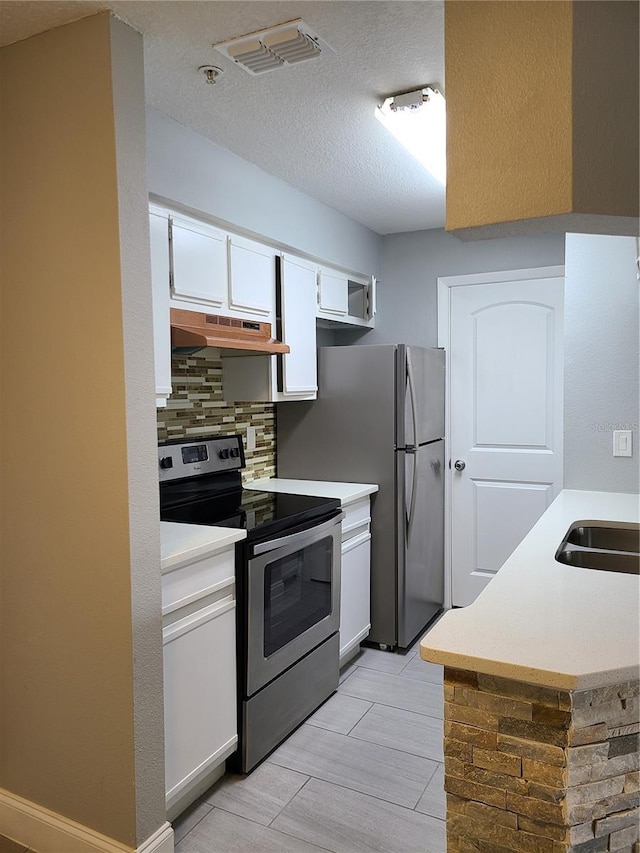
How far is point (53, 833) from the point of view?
197 centimetres

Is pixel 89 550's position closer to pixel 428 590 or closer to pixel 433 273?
pixel 428 590

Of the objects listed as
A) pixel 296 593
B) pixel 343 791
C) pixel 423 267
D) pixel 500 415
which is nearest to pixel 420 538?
pixel 500 415

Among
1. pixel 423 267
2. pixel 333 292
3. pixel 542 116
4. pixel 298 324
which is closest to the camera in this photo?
pixel 542 116

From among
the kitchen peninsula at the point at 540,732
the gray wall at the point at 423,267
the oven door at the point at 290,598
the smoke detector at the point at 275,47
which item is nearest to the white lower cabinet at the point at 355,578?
the oven door at the point at 290,598

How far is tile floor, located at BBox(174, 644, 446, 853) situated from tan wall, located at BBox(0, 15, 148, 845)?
43cm

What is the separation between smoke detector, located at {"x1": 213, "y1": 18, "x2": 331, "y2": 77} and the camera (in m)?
1.79

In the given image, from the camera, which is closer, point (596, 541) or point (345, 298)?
point (596, 541)

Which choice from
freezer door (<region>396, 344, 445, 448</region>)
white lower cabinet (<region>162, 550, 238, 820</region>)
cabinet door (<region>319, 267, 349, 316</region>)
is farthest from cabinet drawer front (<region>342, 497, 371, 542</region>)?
cabinet door (<region>319, 267, 349, 316</region>)

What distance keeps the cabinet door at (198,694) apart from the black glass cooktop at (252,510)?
32 centimetres

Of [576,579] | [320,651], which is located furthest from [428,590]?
[576,579]

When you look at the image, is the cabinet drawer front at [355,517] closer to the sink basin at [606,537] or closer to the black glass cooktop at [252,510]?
the black glass cooktop at [252,510]

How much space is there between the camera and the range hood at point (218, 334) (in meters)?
2.39

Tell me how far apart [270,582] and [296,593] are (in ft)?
0.74

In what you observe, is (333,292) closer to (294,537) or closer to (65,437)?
(294,537)
